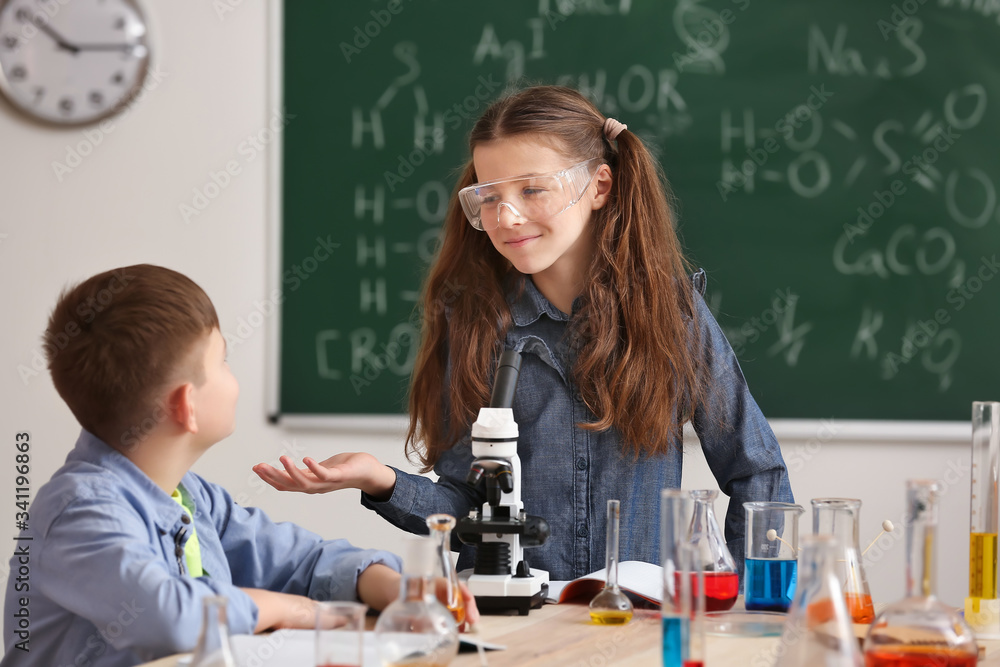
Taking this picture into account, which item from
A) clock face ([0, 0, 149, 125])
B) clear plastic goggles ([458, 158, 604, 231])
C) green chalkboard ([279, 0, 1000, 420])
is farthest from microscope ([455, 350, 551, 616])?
clock face ([0, 0, 149, 125])

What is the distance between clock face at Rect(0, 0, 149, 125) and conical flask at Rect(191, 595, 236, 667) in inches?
110

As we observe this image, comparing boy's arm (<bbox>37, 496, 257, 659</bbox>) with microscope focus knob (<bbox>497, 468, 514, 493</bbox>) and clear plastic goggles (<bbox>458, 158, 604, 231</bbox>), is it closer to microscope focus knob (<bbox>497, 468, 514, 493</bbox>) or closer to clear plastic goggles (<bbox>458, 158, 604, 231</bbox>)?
microscope focus knob (<bbox>497, 468, 514, 493</bbox>)

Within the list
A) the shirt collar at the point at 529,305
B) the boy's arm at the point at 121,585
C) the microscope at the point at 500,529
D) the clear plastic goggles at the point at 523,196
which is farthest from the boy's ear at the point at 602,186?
the boy's arm at the point at 121,585

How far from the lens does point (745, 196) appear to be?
9.54 ft

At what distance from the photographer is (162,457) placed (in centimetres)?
Answer: 130

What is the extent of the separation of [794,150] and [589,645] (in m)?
2.13

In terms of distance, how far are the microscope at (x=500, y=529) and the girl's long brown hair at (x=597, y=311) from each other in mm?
436

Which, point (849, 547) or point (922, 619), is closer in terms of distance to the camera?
point (922, 619)

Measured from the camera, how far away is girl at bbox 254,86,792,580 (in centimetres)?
180

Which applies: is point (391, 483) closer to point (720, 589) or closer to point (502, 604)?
point (502, 604)

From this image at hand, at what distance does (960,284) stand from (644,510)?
1564 mm

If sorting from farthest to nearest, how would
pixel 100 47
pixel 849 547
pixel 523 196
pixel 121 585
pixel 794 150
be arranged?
pixel 100 47, pixel 794 150, pixel 523 196, pixel 849 547, pixel 121 585

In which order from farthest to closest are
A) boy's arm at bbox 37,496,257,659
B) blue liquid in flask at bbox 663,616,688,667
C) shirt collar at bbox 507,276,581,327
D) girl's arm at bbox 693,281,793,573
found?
shirt collar at bbox 507,276,581,327 → girl's arm at bbox 693,281,793,573 → boy's arm at bbox 37,496,257,659 → blue liquid in flask at bbox 663,616,688,667

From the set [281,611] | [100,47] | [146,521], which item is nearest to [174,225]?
[100,47]
